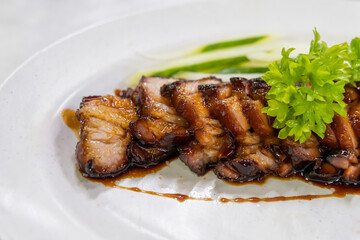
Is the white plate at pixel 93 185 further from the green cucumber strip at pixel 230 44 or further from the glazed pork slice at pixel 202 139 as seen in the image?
the glazed pork slice at pixel 202 139

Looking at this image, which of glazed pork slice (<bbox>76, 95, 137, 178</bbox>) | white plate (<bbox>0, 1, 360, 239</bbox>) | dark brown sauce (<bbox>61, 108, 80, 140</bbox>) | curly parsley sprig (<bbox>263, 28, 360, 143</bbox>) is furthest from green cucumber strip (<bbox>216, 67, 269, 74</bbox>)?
dark brown sauce (<bbox>61, 108, 80, 140</bbox>)

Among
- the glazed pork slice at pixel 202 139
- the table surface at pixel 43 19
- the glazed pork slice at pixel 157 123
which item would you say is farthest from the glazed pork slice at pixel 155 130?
the table surface at pixel 43 19

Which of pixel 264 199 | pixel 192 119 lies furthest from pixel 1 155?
pixel 264 199

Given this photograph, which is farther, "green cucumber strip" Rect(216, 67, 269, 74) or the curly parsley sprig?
"green cucumber strip" Rect(216, 67, 269, 74)

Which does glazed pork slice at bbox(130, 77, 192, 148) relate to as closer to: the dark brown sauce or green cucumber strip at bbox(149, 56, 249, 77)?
the dark brown sauce

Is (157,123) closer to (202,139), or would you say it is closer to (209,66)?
(202,139)

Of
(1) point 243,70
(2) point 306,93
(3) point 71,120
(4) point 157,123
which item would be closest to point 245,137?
(2) point 306,93

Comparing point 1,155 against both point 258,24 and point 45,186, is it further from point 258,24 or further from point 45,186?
point 258,24
